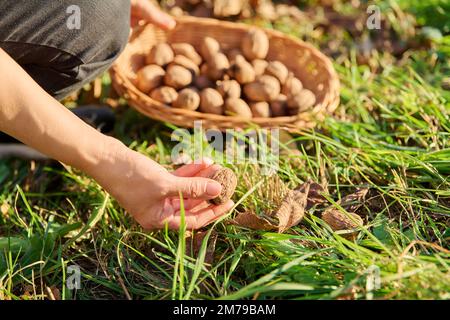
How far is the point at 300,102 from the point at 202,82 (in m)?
0.34

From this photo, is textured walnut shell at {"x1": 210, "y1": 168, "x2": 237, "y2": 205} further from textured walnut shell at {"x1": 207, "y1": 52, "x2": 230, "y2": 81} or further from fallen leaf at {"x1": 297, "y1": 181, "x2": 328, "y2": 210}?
textured walnut shell at {"x1": 207, "y1": 52, "x2": 230, "y2": 81}

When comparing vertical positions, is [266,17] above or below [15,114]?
below

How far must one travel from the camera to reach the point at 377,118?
200 centimetres

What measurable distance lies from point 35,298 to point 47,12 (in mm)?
679

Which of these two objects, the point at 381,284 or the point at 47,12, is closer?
the point at 381,284

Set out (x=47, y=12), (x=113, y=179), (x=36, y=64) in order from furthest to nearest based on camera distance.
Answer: (x=36, y=64), (x=47, y=12), (x=113, y=179)

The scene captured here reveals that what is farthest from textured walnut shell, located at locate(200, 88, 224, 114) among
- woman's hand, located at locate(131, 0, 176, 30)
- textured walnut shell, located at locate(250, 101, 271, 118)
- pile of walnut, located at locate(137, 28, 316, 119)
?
woman's hand, located at locate(131, 0, 176, 30)

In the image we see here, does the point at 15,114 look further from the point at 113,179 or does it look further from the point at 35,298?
the point at 35,298

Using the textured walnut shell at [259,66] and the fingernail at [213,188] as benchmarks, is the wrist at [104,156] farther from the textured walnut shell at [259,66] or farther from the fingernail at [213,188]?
the textured walnut shell at [259,66]

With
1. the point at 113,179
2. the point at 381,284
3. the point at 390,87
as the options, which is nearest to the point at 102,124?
the point at 113,179

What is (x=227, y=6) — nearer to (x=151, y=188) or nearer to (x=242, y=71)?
(x=242, y=71)

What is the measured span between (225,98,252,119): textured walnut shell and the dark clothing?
380 millimetres

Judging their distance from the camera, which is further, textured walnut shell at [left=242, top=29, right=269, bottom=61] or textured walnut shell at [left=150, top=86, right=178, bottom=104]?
textured walnut shell at [left=242, top=29, right=269, bottom=61]

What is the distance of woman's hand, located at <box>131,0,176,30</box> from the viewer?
79.8 inches
